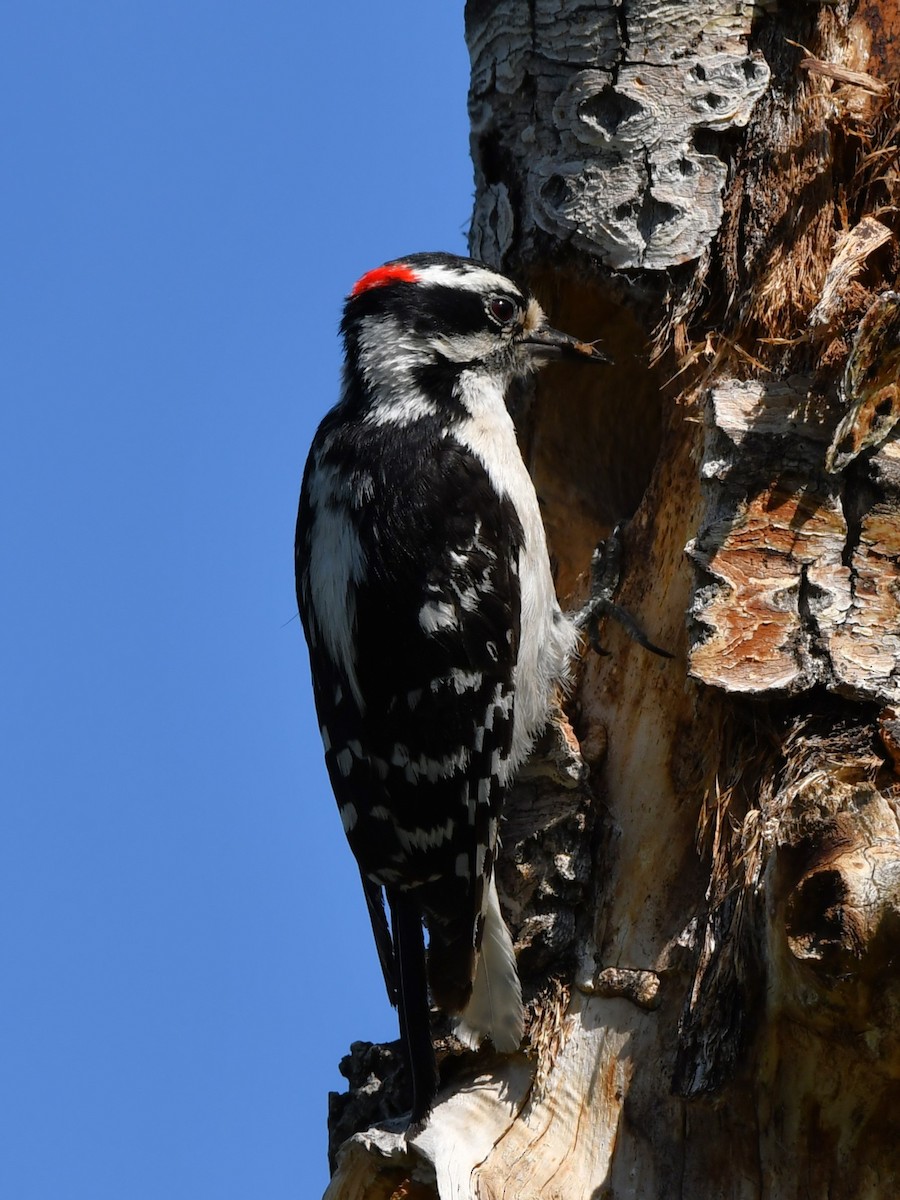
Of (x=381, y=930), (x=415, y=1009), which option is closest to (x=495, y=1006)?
(x=415, y=1009)

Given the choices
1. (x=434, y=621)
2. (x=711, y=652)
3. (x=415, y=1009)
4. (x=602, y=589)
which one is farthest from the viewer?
(x=602, y=589)

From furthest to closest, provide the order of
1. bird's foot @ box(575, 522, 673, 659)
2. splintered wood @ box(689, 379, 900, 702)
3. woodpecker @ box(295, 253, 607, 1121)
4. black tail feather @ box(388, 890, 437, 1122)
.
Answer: bird's foot @ box(575, 522, 673, 659) → woodpecker @ box(295, 253, 607, 1121) → black tail feather @ box(388, 890, 437, 1122) → splintered wood @ box(689, 379, 900, 702)

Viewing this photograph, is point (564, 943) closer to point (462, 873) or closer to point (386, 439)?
point (462, 873)

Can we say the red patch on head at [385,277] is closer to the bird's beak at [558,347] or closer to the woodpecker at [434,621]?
the woodpecker at [434,621]

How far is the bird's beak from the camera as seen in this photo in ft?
12.7

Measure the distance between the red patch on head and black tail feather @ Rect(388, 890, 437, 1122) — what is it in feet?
5.50

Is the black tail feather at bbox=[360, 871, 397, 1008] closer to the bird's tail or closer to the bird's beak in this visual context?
the bird's tail

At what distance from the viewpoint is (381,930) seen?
11.9 feet

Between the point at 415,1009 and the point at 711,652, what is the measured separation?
102 cm

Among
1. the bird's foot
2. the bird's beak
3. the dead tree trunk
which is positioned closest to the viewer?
the dead tree trunk

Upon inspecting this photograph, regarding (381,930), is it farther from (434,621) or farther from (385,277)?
(385,277)

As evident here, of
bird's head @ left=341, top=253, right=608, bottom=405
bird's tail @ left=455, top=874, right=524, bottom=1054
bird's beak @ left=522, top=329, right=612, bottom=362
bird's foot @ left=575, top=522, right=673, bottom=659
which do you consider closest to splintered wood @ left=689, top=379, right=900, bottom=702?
bird's foot @ left=575, top=522, right=673, bottom=659

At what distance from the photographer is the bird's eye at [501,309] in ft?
12.5

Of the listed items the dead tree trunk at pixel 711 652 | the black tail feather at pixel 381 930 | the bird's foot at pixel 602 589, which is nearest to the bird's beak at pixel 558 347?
the dead tree trunk at pixel 711 652
